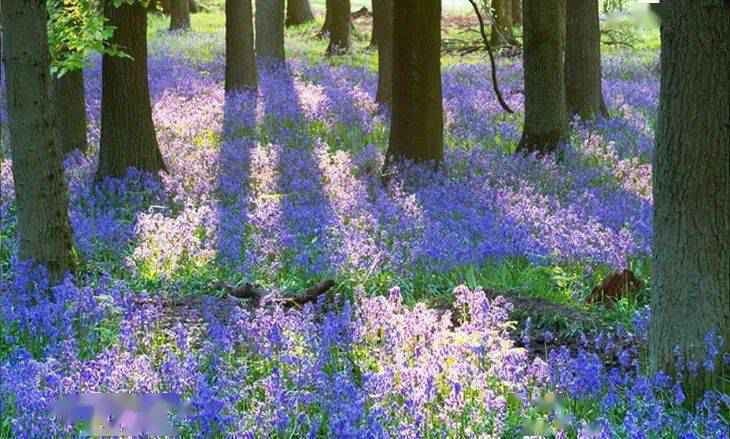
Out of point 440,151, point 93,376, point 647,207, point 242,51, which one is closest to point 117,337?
point 93,376

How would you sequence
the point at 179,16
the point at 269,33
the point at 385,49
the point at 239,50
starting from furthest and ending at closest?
1. the point at 179,16
2. the point at 269,33
3. the point at 239,50
4. the point at 385,49

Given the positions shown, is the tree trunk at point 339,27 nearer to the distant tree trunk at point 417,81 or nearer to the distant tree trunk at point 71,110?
the distant tree trunk at point 71,110

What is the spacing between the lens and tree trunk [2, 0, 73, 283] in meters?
7.32

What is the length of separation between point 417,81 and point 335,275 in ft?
16.8

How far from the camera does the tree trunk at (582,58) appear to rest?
16031 mm

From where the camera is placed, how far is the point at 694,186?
5422mm

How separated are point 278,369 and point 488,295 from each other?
7.55 ft

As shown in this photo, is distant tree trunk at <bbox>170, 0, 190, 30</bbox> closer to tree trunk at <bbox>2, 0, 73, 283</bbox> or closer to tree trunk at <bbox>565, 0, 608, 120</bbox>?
tree trunk at <bbox>565, 0, 608, 120</bbox>

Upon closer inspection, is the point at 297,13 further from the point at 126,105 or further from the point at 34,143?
the point at 34,143

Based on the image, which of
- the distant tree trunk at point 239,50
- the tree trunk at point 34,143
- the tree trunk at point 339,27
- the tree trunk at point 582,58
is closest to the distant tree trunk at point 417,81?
the tree trunk at point 582,58

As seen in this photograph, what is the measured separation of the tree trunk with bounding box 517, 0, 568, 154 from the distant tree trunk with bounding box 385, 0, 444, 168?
5.45 ft

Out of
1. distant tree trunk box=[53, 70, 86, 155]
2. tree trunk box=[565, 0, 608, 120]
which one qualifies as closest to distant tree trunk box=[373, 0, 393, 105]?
tree trunk box=[565, 0, 608, 120]

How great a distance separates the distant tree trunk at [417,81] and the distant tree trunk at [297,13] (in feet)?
82.9

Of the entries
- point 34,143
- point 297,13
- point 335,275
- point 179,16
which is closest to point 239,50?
point 335,275
